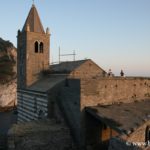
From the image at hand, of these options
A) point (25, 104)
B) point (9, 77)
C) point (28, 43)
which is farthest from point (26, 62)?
point (9, 77)

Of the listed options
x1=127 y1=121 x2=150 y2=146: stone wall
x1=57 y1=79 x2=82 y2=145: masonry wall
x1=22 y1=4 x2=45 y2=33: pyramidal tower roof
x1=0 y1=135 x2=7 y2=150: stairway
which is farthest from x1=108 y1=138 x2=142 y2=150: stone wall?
x1=22 y1=4 x2=45 y2=33: pyramidal tower roof

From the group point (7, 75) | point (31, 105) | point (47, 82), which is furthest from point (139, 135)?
point (7, 75)

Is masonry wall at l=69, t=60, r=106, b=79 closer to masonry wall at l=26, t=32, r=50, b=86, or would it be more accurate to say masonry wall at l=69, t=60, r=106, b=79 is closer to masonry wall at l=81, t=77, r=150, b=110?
masonry wall at l=81, t=77, r=150, b=110

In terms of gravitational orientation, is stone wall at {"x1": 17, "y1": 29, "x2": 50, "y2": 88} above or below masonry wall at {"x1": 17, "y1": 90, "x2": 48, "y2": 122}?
above

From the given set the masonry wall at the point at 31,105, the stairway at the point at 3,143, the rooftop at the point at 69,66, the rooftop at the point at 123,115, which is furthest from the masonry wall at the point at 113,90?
the stairway at the point at 3,143

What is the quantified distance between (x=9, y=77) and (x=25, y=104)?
31721 millimetres

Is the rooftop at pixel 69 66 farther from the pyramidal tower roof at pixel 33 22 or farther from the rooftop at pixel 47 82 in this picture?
the pyramidal tower roof at pixel 33 22

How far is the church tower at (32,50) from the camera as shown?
30.5m

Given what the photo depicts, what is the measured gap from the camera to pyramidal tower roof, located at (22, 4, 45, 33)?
31.2 metres

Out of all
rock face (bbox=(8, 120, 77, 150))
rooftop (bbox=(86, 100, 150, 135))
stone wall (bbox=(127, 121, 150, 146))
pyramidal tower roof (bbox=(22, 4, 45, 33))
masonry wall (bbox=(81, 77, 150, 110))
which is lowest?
rock face (bbox=(8, 120, 77, 150))

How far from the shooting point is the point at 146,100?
26438mm

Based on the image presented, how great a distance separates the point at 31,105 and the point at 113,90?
10.3 m

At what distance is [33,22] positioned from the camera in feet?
104

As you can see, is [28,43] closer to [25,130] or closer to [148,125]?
[25,130]
